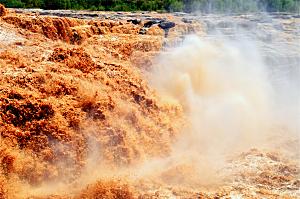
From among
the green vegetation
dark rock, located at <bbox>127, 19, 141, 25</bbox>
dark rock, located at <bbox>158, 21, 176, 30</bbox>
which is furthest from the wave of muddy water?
the green vegetation

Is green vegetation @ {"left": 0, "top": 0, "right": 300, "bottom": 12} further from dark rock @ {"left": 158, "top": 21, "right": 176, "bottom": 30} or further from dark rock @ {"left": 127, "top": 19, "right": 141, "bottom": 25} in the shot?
dark rock @ {"left": 158, "top": 21, "right": 176, "bottom": 30}

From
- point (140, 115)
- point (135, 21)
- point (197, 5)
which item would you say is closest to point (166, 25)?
point (135, 21)

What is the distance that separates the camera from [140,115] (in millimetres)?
15969

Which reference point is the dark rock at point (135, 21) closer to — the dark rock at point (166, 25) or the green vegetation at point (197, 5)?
the dark rock at point (166, 25)

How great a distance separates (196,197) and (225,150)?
16.1 ft

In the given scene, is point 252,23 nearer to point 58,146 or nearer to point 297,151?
point 297,151

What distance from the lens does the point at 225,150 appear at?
17.4 meters

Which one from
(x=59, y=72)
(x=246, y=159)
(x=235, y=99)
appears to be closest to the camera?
(x=59, y=72)

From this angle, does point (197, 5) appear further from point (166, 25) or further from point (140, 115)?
point (140, 115)

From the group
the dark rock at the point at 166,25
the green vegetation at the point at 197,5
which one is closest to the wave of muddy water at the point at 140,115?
the dark rock at the point at 166,25

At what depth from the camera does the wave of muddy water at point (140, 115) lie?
1252cm

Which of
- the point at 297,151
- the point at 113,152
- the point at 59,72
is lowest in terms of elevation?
the point at 297,151

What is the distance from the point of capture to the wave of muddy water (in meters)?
12.5

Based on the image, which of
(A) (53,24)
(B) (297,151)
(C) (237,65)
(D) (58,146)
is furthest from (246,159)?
(A) (53,24)
